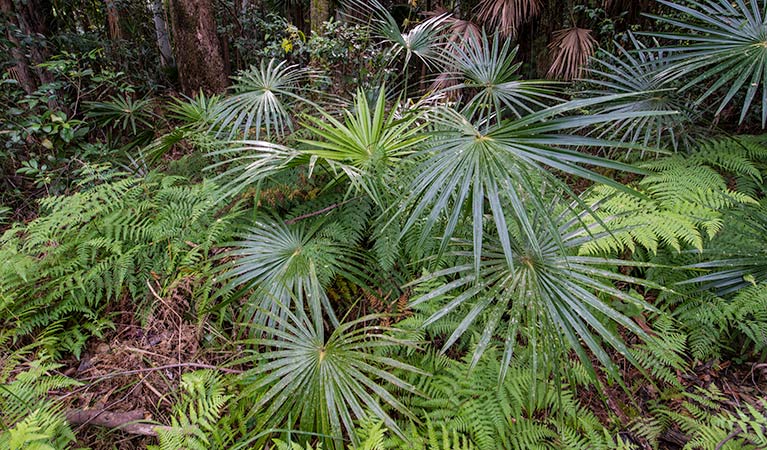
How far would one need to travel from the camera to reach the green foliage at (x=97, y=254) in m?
1.83

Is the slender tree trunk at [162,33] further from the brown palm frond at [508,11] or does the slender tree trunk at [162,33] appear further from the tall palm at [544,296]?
the tall palm at [544,296]

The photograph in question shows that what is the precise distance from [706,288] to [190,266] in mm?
2640

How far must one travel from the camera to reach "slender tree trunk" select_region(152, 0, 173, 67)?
4.64m

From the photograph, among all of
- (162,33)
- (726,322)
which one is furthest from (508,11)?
(162,33)

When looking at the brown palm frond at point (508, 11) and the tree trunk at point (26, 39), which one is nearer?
the tree trunk at point (26, 39)

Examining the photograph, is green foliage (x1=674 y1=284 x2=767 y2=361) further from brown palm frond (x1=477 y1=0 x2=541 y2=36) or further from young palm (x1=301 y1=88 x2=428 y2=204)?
brown palm frond (x1=477 y1=0 x2=541 y2=36)

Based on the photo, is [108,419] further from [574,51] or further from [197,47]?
[574,51]

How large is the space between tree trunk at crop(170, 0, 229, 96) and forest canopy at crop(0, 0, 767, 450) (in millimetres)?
1054

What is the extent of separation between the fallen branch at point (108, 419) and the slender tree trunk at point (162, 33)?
4.38 metres

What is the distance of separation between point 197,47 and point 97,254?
2480 millimetres

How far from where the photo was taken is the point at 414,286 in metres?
1.98

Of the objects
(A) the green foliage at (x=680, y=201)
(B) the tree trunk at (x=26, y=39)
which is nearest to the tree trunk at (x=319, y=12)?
(B) the tree trunk at (x=26, y=39)

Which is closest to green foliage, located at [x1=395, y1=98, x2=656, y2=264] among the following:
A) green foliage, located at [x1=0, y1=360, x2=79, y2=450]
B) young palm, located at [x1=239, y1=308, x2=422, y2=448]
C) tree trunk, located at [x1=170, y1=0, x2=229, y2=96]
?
young palm, located at [x1=239, y1=308, x2=422, y2=448]

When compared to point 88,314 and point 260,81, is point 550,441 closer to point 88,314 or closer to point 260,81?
point 88,314
